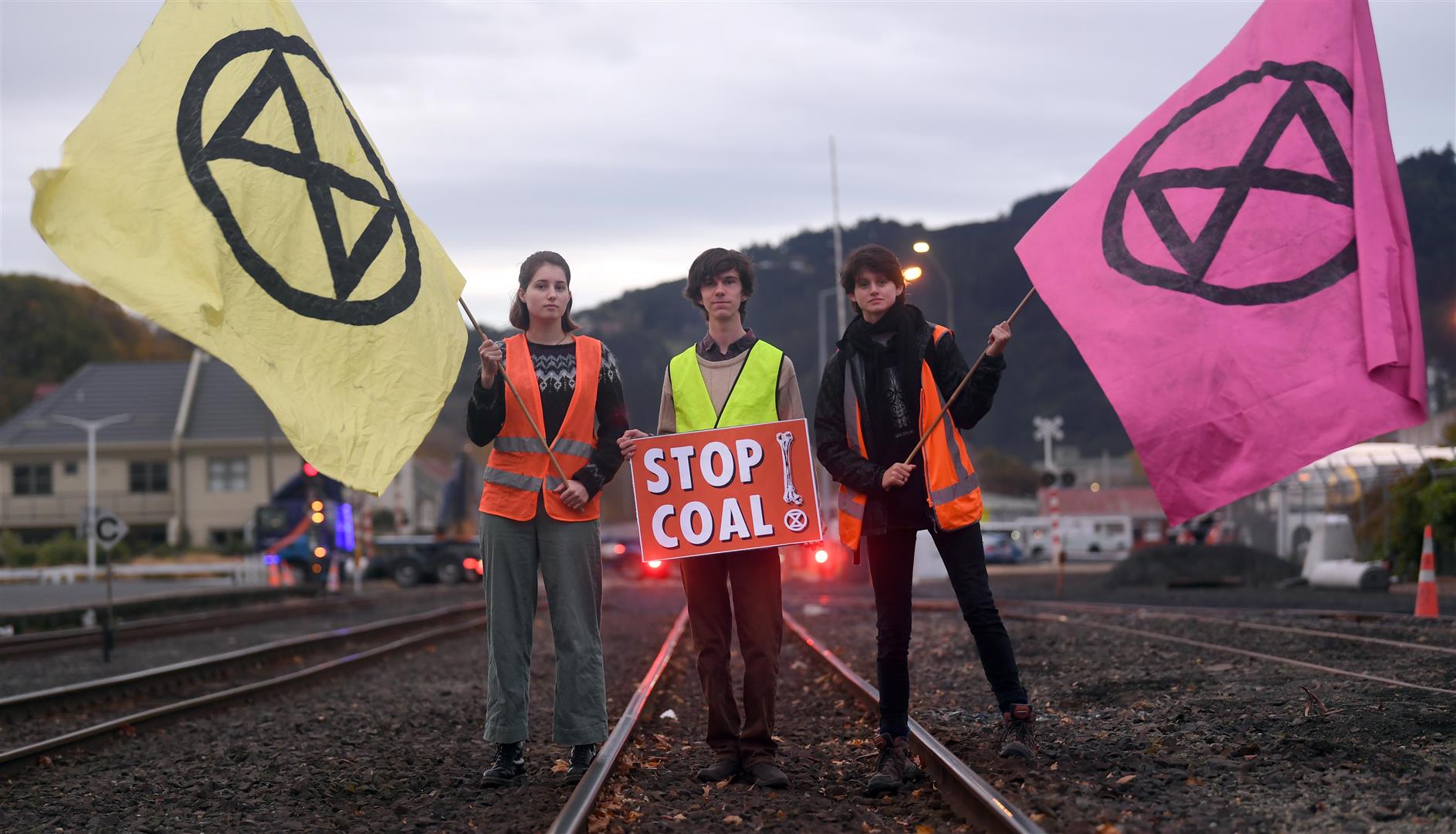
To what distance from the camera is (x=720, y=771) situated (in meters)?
5.37

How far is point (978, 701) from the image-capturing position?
7.60 meters

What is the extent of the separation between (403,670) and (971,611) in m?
8.36

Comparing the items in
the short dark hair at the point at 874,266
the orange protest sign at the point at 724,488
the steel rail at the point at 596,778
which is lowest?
the steel rail at the point at 596,778

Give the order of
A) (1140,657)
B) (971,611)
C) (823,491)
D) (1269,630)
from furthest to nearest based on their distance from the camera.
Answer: (823,491) → (1269,630) → (1140,657) → (971,611)

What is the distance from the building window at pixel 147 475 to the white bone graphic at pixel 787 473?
54.5 meters

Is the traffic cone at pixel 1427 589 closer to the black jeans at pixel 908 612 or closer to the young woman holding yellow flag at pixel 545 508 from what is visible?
the black jeans at pixel 908 612

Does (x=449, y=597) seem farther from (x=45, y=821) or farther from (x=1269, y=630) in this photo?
(x=45, y=821)

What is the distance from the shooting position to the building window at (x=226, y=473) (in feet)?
178

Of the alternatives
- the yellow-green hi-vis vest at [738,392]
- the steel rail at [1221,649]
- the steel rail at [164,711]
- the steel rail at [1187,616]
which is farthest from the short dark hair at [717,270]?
the steel rail at [1187,616]

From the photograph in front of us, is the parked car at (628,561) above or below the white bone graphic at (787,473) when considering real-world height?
below

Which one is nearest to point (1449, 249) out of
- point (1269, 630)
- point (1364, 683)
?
point (1269, 630)

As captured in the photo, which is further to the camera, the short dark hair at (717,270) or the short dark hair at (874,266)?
the short dark hair at (717,270)

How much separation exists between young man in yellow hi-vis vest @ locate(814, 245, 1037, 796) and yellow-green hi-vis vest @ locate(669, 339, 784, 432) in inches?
8.5

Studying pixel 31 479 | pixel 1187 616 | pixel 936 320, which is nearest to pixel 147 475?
pixel 31 479
